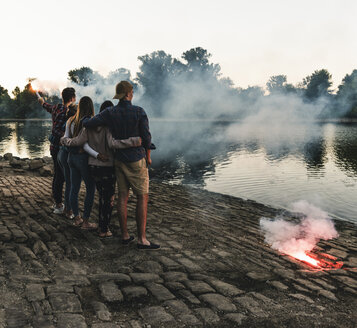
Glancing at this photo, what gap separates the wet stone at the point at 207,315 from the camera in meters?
3.16

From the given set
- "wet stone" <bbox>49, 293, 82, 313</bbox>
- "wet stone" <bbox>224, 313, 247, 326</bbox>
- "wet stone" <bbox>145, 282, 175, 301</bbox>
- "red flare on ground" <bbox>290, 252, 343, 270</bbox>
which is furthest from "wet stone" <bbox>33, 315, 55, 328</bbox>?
"red flare on ground" <bbox>290, 252, 343, 270</bbox>

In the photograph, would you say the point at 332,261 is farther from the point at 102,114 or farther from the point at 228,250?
the point at 102,114

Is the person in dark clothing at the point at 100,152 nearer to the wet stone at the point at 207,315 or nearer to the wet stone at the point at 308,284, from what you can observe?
the wet stone at the point at 207,315

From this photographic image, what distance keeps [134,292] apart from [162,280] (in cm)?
44

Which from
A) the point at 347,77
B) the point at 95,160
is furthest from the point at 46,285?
the point at 347,77

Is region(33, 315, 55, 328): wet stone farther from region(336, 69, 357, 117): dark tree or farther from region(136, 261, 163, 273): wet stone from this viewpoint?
region(336, 69, 357, 117): dark tree

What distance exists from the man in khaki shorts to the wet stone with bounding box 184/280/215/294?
3.51 feet

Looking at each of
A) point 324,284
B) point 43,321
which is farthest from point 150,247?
point 324,284

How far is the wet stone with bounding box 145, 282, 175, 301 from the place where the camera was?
3.52 meters

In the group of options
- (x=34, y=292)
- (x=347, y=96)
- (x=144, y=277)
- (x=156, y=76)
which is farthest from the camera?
(x=156, y=76)

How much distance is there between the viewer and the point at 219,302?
137 inches

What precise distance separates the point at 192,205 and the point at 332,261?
409cm

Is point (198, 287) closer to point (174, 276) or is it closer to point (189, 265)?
point (174, 276)

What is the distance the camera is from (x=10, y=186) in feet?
29.3
